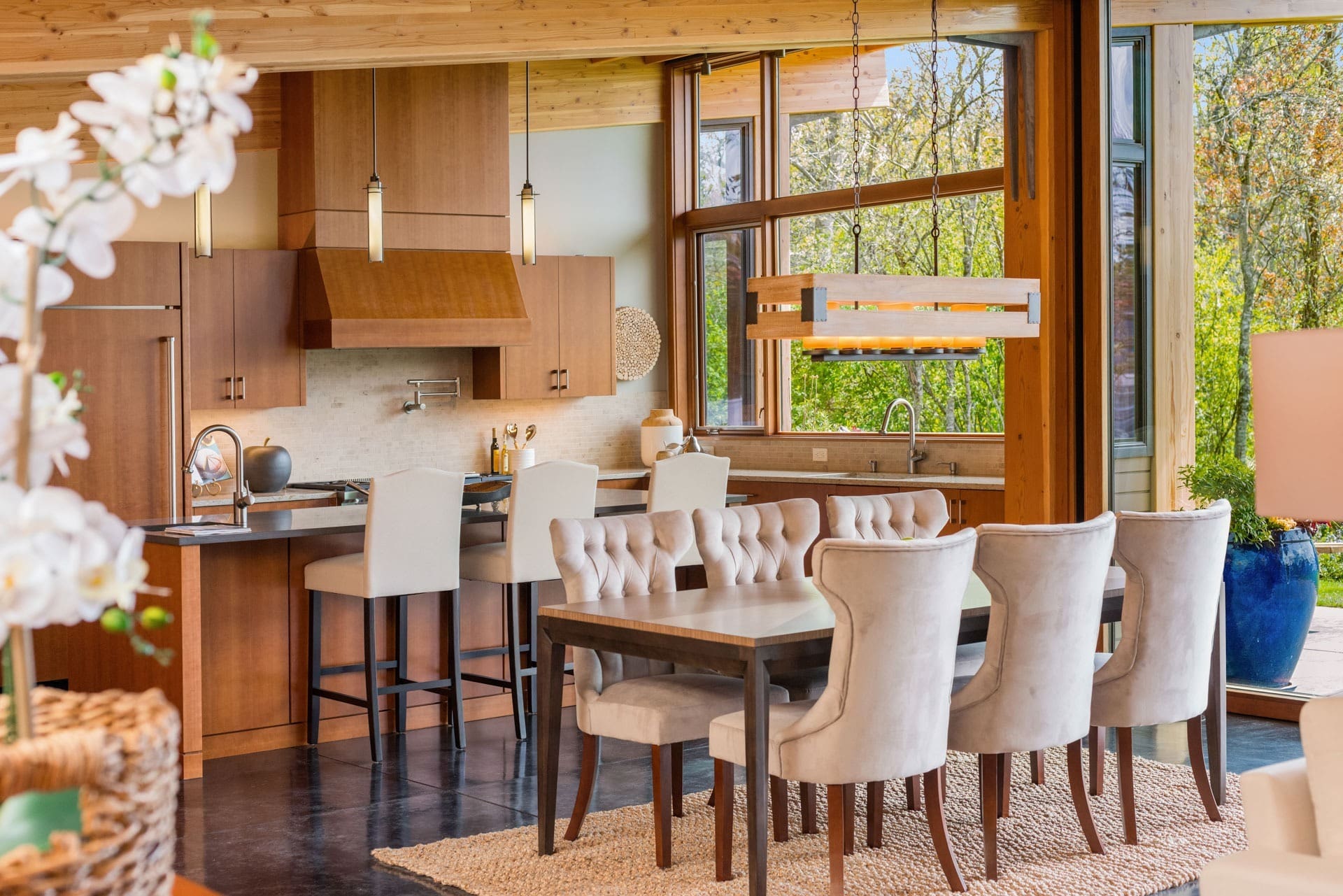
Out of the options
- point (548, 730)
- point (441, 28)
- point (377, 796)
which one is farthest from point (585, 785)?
point (441, 28)

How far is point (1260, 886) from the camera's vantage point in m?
2.48

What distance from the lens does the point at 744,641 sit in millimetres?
3744

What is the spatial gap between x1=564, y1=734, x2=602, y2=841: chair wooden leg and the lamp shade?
94.8 inches

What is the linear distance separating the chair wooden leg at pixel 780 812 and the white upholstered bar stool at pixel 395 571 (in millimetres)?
1679

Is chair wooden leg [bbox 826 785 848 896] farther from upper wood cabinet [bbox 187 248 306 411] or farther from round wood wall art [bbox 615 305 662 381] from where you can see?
round wood wall art [bbox 615 305 662 381]

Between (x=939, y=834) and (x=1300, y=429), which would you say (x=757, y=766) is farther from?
(x=1300, y=429)

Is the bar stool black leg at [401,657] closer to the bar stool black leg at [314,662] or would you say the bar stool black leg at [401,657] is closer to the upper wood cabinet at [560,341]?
the bar stool black leg at [314,662]

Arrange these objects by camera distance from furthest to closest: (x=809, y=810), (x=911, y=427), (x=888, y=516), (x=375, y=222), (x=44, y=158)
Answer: (x=911, y=427)
(x=375, y=222)
(x=888, y=516)
(x=809, y=810)
(x=44, y=158)

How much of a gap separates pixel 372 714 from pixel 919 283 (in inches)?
103

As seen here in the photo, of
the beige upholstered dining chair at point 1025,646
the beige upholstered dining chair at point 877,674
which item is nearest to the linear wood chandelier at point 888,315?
the beige upholstered dining chair at point 1025,646

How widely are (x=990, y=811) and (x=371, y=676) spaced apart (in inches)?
101

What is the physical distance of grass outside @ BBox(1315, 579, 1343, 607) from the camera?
5.91 metres

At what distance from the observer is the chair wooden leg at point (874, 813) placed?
4406 mm

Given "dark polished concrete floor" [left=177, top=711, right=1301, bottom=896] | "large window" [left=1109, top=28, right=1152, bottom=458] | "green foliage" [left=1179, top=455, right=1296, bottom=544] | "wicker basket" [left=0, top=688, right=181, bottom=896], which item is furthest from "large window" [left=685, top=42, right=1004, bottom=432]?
"wicker basket" [left=0, top=688, right=181, bottom=896]
